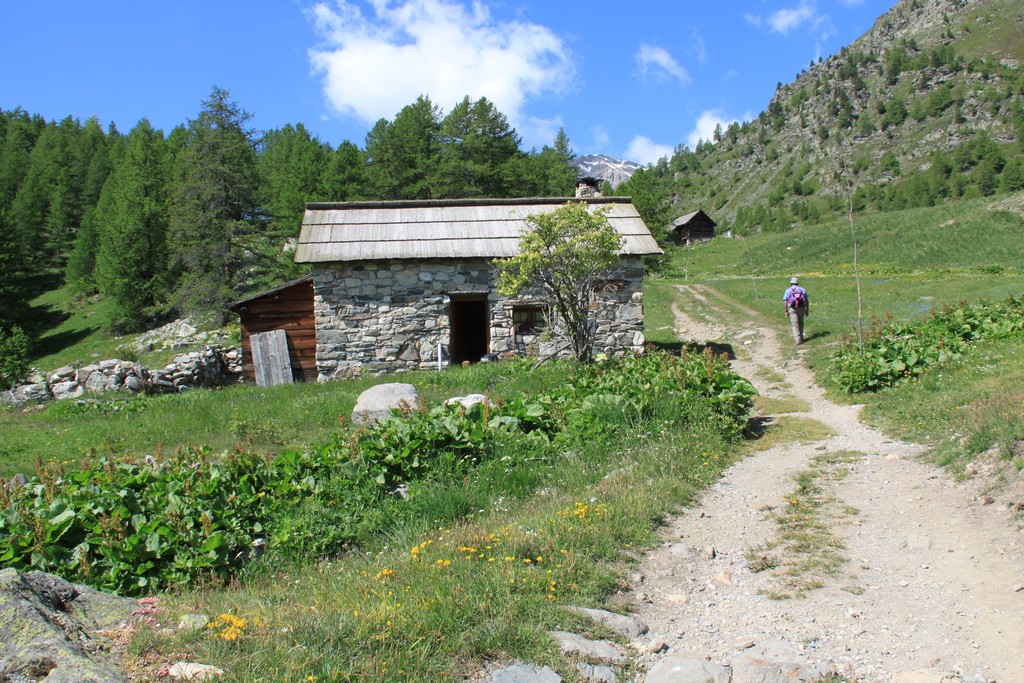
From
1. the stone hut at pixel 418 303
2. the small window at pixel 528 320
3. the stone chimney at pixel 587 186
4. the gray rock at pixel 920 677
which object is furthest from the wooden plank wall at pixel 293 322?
the gray rock at pixel 920 677

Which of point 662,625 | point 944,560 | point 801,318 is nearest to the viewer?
point 662,625

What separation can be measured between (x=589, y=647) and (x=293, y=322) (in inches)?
686

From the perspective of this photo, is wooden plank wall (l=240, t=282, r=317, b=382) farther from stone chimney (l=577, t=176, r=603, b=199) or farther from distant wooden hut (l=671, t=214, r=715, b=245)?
distant wooden hut (l=671, t=214, r=715, b=245)

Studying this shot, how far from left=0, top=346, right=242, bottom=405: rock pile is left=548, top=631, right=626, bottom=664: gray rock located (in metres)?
19.0

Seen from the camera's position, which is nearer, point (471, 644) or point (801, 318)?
point (471, 644)

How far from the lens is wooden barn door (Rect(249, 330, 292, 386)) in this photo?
19.5m

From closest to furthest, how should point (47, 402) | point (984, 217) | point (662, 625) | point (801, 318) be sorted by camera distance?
point (662, 625) < point (801, 318) < point (47, 402) < point (984, 217)

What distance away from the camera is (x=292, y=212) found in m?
44.5

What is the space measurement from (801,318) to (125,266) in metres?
42.5

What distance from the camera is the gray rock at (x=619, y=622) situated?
15.2 ft

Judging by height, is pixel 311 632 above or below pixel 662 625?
above

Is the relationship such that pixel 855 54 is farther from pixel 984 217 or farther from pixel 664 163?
pixel 984 217

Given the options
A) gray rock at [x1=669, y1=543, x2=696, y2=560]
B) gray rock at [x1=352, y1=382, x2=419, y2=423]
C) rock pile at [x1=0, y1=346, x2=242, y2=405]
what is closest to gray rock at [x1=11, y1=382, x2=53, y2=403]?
rock pile at [x1=0, y1=346, x2=242, y2=405]

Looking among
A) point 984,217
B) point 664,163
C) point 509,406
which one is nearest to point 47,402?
point 509,406
